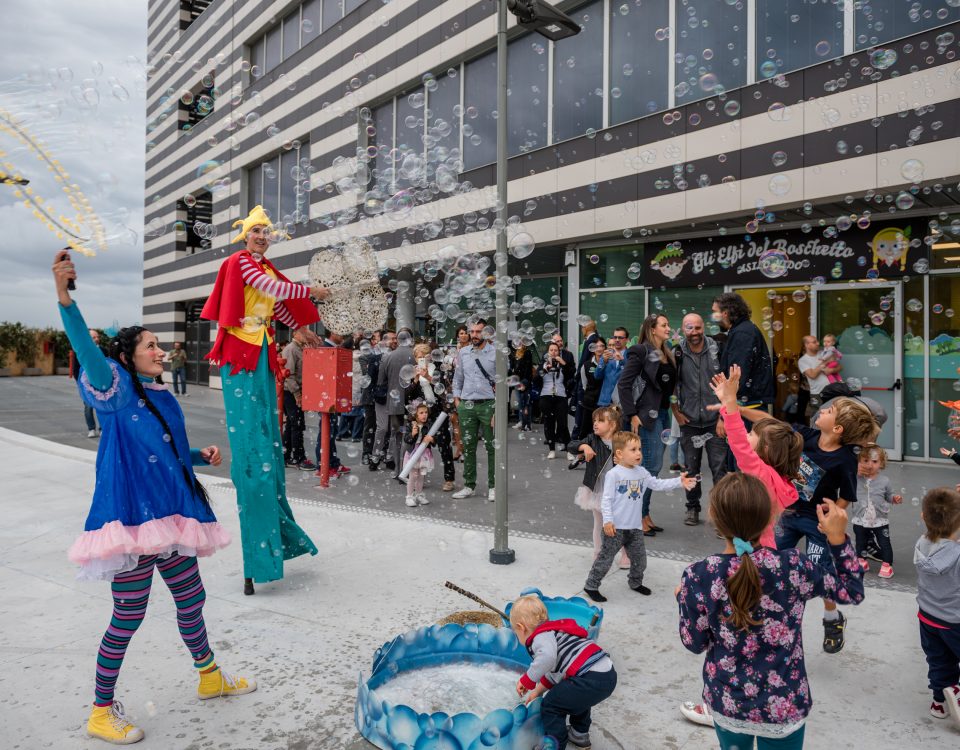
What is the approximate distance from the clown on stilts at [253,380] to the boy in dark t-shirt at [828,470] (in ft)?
10.4

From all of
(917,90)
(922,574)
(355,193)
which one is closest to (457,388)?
(922,574)

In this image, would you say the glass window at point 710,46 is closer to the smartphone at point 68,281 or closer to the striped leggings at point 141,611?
the smartphone at point 68,281

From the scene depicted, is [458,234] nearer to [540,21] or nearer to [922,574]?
[540,21]

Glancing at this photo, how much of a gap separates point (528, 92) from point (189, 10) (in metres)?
29.0

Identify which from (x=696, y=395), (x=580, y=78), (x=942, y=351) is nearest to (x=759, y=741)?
(x=696, y=395)

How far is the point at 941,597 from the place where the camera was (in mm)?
2949

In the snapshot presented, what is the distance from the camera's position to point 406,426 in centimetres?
838

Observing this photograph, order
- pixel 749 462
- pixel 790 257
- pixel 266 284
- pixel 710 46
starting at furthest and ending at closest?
pixel 790 257 → pixel 710 46 → pixel 266 284 → pixel 749 462

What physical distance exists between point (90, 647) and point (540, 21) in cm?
513

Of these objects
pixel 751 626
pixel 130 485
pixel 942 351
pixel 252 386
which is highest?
pixel 942 351

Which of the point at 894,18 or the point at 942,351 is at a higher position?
the point at 894,18

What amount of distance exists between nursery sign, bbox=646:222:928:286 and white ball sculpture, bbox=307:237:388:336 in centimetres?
502

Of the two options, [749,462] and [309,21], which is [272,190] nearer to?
[309,21]

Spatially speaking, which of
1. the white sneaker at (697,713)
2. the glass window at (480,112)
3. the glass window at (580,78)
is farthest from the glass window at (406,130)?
the white sneaker at (697,713)
